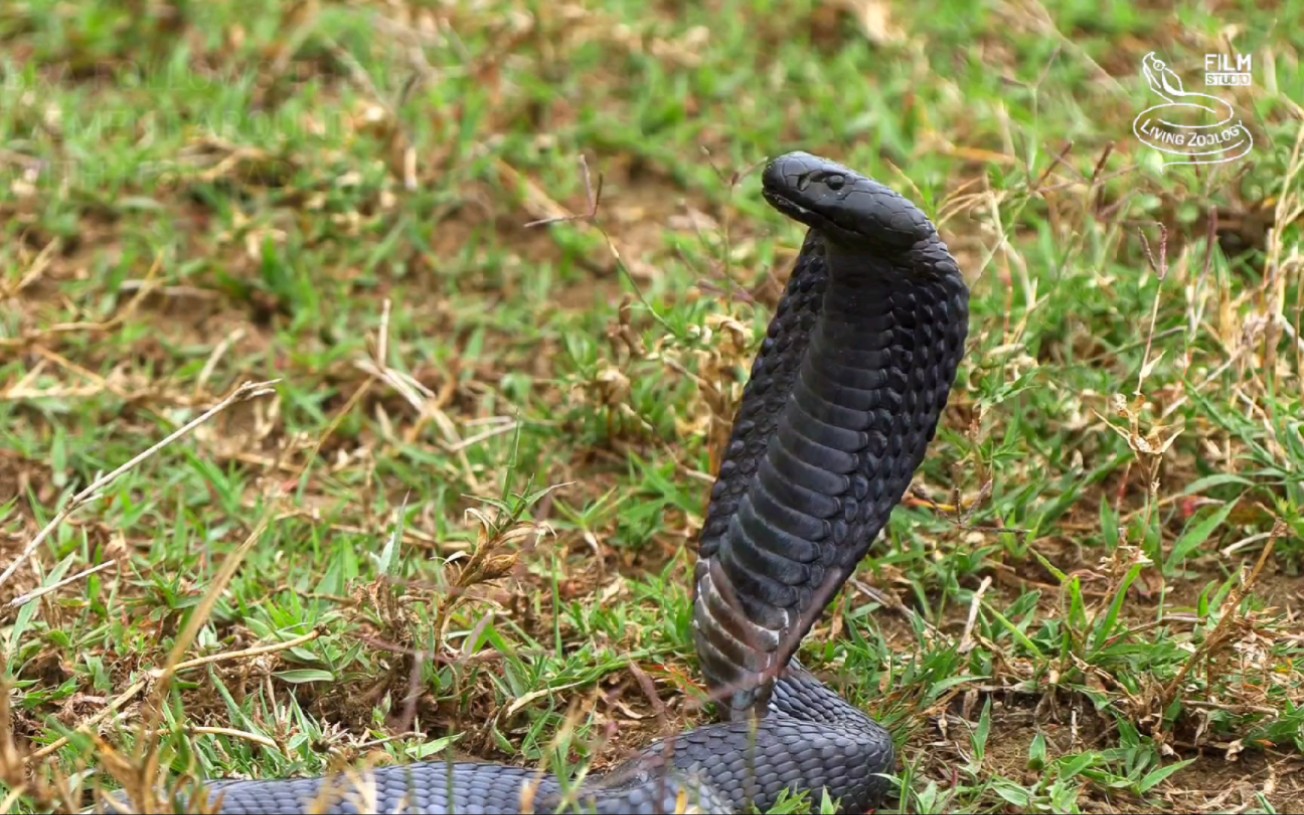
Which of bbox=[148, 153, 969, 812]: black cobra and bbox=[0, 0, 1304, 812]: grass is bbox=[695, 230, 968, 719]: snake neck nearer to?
bbox=[148, 153, 969, 812]: black cobra

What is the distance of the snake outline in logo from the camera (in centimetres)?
452

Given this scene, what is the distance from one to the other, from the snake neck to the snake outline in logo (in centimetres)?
184

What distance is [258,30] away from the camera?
5.75 meters

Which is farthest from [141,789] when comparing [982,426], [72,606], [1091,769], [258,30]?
[258,30]

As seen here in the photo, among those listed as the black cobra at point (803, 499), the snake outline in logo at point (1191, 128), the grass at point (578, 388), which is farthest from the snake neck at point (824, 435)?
the snake outline in logo at point (1191, 128)

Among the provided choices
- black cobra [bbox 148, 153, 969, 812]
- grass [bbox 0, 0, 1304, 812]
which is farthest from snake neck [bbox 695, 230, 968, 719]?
grass [bbox 0, 0, 1304, 812]

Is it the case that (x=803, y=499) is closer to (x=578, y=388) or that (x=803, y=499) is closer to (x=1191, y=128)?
(x=578, y=388)

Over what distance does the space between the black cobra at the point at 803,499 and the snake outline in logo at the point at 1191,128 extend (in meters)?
1.85

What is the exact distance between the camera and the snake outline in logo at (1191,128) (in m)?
4.52

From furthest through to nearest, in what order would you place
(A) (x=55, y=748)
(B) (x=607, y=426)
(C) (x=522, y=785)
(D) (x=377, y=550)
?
(B) (x=607, y=426) → (D) (x=377, y=550) → (A) (x=55, y=748) → (C) (x=522, y=785)

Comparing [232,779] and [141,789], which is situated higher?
[141,789]

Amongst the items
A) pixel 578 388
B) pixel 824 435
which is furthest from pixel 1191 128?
pixel 824 435

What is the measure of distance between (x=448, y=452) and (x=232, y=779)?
1402 millimetres

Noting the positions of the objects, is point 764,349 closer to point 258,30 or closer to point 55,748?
point 55,748
